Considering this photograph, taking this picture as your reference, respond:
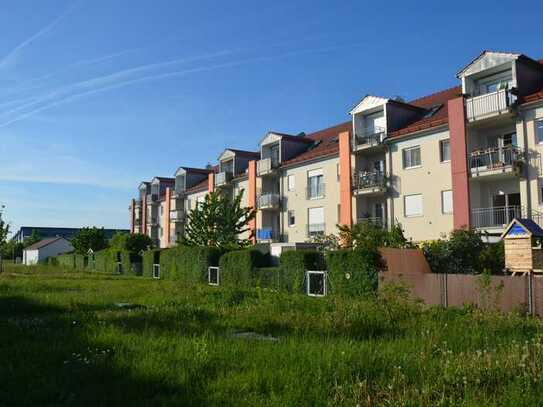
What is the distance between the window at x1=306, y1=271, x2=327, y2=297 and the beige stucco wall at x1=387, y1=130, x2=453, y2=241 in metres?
10.7

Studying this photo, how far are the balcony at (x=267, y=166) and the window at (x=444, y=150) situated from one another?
1617cm

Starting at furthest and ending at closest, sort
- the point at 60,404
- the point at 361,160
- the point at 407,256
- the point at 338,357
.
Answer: the point at 361,160 < the point at 407,256 < the point at 338,357 < the point at 60,404

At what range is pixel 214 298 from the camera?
53.6 feet

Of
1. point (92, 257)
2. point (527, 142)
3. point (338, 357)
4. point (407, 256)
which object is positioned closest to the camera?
point (338, 357)

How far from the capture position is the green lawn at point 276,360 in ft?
17.3

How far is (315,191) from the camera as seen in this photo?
129 ft

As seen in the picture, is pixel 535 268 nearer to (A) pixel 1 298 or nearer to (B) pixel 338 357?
(B) pixel 338 357

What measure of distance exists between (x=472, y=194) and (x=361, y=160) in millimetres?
9348

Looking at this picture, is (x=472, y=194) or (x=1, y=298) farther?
(x=472, y=194)

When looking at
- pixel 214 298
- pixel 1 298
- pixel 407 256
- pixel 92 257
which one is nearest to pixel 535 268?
pixel 407 256

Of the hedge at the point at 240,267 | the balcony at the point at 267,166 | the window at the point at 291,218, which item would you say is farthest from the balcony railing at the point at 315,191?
the hedge at the point at 240,267

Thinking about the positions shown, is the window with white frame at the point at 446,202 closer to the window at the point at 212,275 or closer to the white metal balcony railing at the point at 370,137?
the white metal balcony railing at the point at 370,137

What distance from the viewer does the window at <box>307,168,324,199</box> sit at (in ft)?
127

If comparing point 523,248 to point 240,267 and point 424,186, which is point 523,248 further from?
point 240,267
